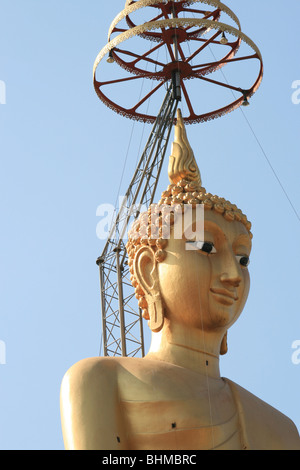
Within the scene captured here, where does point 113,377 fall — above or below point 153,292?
below

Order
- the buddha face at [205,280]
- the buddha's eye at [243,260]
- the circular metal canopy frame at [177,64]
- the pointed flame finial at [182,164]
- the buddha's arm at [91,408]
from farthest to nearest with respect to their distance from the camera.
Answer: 1. the circular metal canopy frame at [177,64]
2. the pointed flame finial at [182,164]
3. the buddha's eye at [243,260]
4. the buddha face at [205,280]
5. the buddha's arm at [91,408]

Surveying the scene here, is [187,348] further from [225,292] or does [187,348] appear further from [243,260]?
[243,260]

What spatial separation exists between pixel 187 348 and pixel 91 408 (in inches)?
54.1

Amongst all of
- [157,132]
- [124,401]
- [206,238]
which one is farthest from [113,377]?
[157,132]

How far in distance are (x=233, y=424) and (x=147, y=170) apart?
13945 millimetres

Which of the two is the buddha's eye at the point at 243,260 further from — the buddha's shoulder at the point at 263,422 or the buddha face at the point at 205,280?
the buddha's shoulder at the point at 263,422

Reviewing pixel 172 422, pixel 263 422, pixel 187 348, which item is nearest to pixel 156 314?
pixel 187 348

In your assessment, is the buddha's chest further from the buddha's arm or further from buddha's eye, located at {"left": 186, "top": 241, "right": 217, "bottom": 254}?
buddha's eye, located at {"left": 186, "top": 241, "right": 217, "bottom": 254}

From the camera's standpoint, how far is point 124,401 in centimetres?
980

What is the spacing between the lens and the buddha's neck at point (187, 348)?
1041 centimetres

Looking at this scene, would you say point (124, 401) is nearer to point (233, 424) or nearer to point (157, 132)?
point (233, 424)

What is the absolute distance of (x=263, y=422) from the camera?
10.4 metres

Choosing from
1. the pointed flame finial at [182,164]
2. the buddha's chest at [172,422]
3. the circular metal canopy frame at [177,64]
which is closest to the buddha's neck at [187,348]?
the buddha's chest at [172,422]
